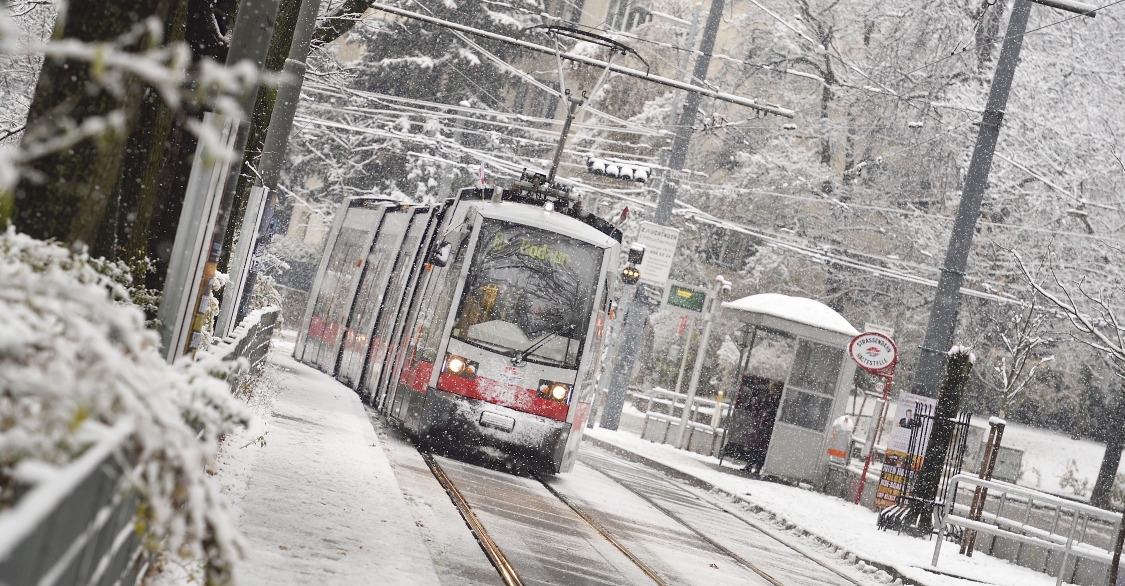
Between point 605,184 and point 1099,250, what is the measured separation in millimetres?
21757

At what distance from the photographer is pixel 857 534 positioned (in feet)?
56.0

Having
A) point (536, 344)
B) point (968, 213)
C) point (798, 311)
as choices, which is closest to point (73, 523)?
point (536, 344)

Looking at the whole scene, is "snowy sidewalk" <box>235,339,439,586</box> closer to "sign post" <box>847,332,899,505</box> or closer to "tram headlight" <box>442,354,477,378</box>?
"tram headlight" <box>442,354,477,378</box>

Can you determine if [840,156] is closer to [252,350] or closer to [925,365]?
[925,365]

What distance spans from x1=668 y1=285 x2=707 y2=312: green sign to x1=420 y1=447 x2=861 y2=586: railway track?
420 inches

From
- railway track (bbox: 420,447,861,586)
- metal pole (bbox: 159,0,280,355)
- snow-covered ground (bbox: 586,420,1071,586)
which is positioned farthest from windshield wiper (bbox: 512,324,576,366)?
metal pole (bbox: 159,0,280,355)

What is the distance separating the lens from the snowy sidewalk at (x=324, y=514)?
23.1 feet

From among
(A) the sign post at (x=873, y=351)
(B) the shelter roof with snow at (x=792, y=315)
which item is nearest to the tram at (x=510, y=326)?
(A) the sign post at (x=873, y=351)

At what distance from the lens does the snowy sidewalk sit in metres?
7.05

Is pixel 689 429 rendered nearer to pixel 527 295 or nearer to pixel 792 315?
pixel 792 315

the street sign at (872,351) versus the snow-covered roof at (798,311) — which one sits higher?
the snow-covered roof at (798,311)

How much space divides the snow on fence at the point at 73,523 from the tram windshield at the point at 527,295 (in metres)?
11.2

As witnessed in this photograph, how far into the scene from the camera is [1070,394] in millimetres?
42938

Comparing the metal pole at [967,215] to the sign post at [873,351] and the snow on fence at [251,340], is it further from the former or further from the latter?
the snow on fence at [251,340]
